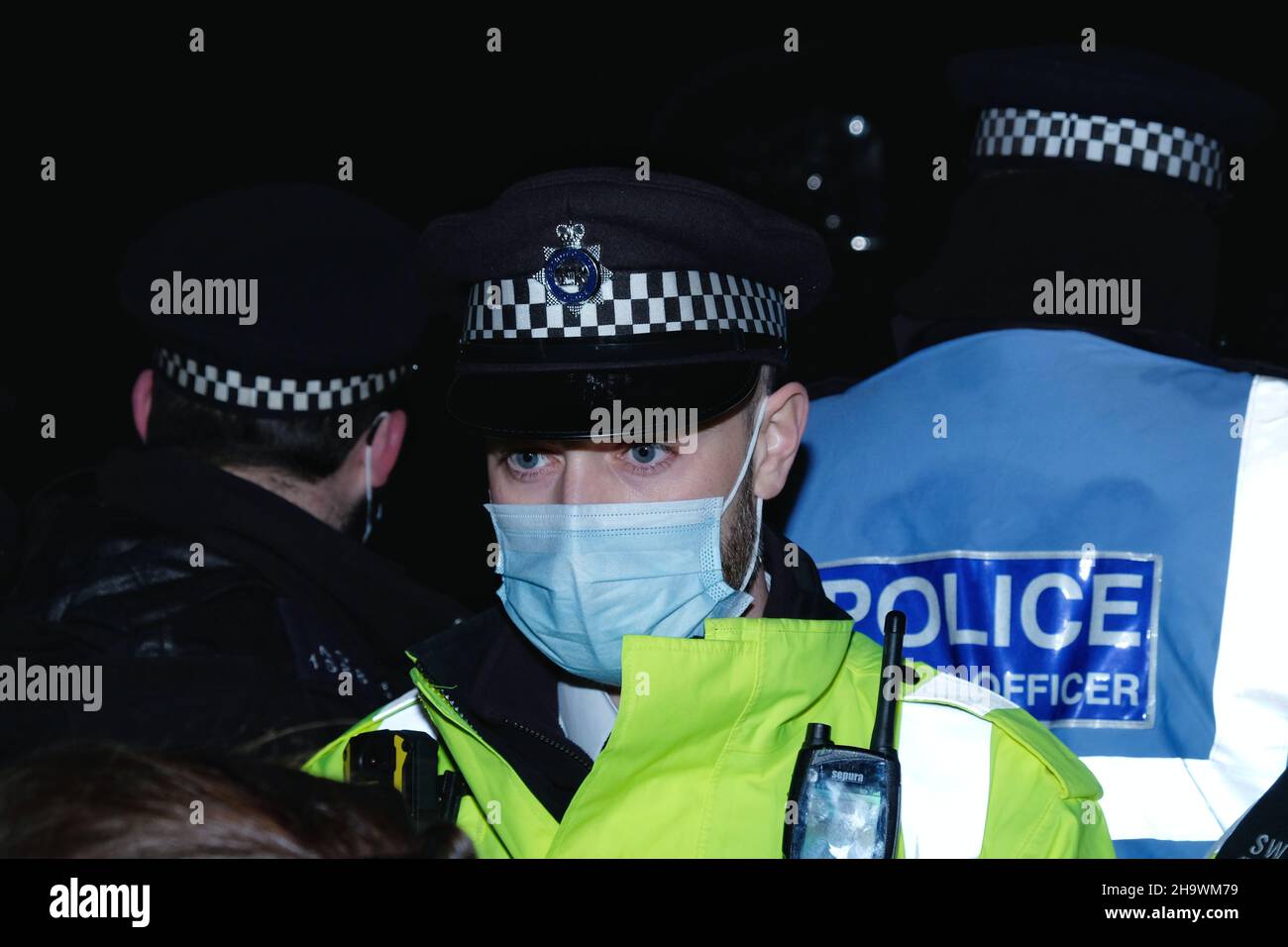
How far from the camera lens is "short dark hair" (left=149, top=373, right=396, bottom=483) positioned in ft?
11.0

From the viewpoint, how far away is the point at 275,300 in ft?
11.0

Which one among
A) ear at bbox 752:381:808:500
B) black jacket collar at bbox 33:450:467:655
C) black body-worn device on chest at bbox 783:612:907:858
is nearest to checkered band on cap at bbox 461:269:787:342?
ear at bbox 752:381:808:500

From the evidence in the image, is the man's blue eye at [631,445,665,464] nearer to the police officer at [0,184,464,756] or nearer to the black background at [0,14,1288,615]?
the police officer at [0,184,464,756]

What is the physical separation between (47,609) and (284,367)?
2.50ft

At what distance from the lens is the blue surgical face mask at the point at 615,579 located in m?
2.37

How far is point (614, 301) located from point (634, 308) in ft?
0.11

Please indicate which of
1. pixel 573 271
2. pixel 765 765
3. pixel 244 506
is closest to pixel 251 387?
pixel 244 506

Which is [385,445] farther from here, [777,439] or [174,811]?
[174,811]

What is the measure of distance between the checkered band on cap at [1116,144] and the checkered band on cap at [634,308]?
98cm

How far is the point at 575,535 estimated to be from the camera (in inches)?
93.7

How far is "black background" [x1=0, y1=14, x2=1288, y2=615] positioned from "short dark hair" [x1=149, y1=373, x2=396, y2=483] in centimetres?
98

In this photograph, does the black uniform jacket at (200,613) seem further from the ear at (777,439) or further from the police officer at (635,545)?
the ear at (777,439)

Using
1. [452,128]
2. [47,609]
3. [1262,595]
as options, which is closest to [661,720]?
[1262,595]
